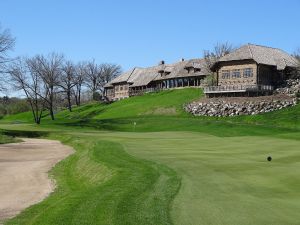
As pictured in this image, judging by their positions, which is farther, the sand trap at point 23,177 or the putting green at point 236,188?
the sand trap at point 23,177

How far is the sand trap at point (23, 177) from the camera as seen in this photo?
1748 cm

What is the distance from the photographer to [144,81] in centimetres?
12862

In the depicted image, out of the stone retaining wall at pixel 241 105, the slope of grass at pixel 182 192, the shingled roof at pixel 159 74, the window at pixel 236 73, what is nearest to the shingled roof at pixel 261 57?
the window at pixel 236 73

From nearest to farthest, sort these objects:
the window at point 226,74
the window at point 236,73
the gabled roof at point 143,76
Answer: the window at point 236,73
the window at point 226,74
the gabled roof at point 143,76

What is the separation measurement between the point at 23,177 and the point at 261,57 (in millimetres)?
68725

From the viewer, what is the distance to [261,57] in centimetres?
8644

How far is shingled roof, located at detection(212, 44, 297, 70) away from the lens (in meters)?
85.7

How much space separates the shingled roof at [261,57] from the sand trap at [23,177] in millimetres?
52751

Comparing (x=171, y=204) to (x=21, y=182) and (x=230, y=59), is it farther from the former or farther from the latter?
(x=230, y=59)

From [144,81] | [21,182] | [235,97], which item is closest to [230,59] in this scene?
[235,97]

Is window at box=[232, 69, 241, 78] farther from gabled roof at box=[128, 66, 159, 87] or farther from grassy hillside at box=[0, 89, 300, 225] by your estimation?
grassy hillside at box=[0, 89, 300, 225]

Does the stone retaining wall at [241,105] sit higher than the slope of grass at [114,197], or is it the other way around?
the stone retaining wall at [241,105]

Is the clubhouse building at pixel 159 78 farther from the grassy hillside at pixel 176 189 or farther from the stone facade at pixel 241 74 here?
the grassy hillside at pixel 176 189

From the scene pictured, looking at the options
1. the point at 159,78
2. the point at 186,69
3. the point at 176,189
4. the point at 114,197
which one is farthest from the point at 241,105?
the point at 114,197
